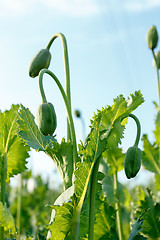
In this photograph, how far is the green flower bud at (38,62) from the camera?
1079 mm

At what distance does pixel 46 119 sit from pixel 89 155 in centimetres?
17

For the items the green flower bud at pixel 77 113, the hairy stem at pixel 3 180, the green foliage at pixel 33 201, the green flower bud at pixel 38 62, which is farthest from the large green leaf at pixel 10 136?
the green foliage at pixel 33 201

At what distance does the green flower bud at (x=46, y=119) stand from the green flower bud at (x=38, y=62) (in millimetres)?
163

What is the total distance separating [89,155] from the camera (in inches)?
34.9

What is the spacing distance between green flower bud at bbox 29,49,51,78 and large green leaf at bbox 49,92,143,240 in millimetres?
291

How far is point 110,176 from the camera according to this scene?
1.63 meters

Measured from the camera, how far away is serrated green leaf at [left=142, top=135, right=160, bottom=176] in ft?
5.24

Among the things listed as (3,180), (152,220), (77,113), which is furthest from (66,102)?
(77,113)

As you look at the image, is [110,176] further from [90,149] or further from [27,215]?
[27,215]

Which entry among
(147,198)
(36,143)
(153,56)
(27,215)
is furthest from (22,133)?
(27,215)

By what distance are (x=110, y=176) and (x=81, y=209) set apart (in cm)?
71

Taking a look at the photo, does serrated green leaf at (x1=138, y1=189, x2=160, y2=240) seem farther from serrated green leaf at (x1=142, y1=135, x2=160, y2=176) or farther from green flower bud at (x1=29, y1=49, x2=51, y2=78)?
green flower bud at (x1=29, y1=49, x2=51, y2=78)

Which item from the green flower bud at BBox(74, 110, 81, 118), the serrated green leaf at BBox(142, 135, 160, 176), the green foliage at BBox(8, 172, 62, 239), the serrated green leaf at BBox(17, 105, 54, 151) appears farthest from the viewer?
the green foliage at BBox(8, 172, 62, 239)

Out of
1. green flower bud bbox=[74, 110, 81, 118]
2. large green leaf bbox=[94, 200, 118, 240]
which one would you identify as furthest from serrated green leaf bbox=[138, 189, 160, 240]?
green flower bud bbox=[74, 110, 81, 118]
